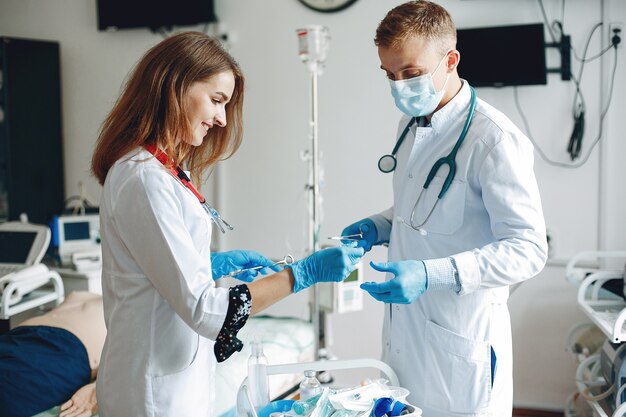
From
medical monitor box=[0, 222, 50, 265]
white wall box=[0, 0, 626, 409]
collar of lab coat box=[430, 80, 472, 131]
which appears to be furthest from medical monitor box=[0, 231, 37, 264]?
collar of lab coat box=[430, 80, 472, 131]

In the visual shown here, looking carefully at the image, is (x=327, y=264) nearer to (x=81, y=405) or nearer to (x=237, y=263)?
(x=237, y=263)

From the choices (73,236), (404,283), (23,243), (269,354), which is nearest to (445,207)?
(404,283)

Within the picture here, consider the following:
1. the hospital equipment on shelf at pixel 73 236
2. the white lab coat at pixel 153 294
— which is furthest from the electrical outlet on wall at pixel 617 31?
the hospital equipment on shelf at pixel 73 236

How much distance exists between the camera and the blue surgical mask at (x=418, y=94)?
5.22 feet

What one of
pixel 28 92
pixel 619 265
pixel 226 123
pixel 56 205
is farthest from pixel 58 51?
pixel 619 265

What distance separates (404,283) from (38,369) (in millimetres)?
1344

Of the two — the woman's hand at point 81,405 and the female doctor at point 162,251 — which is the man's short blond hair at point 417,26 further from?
the woman's hand at point 81,405

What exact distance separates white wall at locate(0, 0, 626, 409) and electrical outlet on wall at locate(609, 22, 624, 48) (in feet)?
0.09

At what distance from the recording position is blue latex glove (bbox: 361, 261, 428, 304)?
1392mm

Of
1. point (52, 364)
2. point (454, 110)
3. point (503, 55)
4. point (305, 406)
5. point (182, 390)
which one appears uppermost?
point (503, 55)

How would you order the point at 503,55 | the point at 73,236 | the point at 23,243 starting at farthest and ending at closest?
the point at 73,236, the point at 23,243, the point at 503,55

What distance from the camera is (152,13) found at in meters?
3.46

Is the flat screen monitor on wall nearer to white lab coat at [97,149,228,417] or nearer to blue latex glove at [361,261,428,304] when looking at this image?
blue latex glove at [361,261,428,304]

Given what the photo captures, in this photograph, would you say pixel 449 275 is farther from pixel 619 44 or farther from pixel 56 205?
pixel 56 205
